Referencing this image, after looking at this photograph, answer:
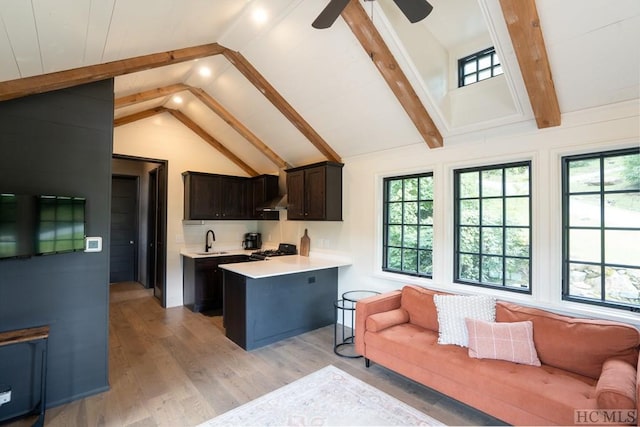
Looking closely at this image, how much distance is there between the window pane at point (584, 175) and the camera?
8.42 feet

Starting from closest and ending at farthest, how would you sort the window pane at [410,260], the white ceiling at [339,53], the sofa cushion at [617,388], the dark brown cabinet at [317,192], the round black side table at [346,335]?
the sofa cushion at [617,388]
the white ceiling at [339,53]
the round black side table at [346,335]
the window pane at [410,260]
the dark brown cabinet at [317,192]

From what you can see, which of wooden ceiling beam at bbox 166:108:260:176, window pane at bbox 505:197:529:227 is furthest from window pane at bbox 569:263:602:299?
wooden ceiling beam at bbox 166:108:260:176

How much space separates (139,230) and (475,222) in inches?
279

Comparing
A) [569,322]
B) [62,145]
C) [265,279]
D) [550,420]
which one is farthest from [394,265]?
[62,145]

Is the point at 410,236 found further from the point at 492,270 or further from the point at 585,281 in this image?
the point at 585,281

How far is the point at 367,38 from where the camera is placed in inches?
105

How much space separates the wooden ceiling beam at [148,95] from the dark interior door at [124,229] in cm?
372

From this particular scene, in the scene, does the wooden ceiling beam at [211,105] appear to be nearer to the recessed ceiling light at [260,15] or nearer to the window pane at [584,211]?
the recessed ceiling light at [260,15]

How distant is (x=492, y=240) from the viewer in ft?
10.4

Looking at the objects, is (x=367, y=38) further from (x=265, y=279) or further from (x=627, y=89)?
(x=265, y=279)

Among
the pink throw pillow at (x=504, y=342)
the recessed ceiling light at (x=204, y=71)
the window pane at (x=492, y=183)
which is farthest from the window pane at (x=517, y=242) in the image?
the recessed ceiling light at (x=204, y=71)

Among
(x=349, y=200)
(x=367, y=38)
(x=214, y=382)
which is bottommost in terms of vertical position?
(x=214, y=382)

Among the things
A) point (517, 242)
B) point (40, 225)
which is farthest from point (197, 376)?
point (517, 242)

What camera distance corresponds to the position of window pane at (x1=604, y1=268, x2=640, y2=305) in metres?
2.39
